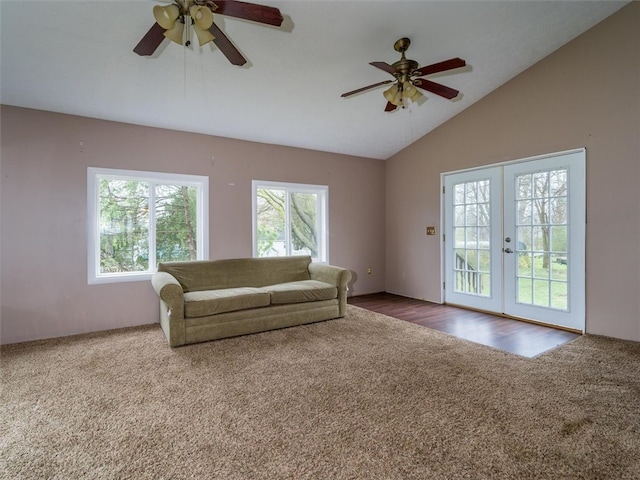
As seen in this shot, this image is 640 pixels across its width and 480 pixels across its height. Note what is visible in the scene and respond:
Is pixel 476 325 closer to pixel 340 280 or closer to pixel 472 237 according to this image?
pixel 472 237

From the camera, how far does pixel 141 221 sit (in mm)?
4215

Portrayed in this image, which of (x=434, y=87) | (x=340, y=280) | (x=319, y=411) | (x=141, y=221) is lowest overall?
(x=319, y=411)

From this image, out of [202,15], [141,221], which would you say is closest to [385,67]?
[202,15]

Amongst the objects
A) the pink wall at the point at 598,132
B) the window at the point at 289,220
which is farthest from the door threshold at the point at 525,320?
the window at the point at 289,220

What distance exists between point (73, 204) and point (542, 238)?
5570mm

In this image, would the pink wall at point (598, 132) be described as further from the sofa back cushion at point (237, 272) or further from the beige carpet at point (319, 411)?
the sofa back cushion at point (237, 272)

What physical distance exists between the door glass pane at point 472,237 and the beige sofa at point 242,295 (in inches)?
76.0

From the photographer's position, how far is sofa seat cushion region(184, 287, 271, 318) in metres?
3.30

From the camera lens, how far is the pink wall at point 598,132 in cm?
333

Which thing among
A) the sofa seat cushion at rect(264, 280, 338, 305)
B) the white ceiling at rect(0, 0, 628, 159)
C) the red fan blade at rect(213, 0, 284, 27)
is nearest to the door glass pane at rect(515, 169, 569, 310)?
the white ceiling at rect(0, 0, 628, 159)

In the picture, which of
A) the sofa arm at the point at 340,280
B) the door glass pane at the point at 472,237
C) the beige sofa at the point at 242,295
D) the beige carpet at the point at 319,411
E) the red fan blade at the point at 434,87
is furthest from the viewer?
the door glass pane at the point at 472,237

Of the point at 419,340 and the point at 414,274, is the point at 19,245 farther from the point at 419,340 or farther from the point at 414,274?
the point at 414,274

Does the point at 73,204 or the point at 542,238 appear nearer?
the point at 73,204

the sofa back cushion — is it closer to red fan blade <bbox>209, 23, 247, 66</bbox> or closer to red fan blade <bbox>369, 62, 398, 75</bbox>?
red fan blade <bbox>209, 23, 247, 66</bbox>
